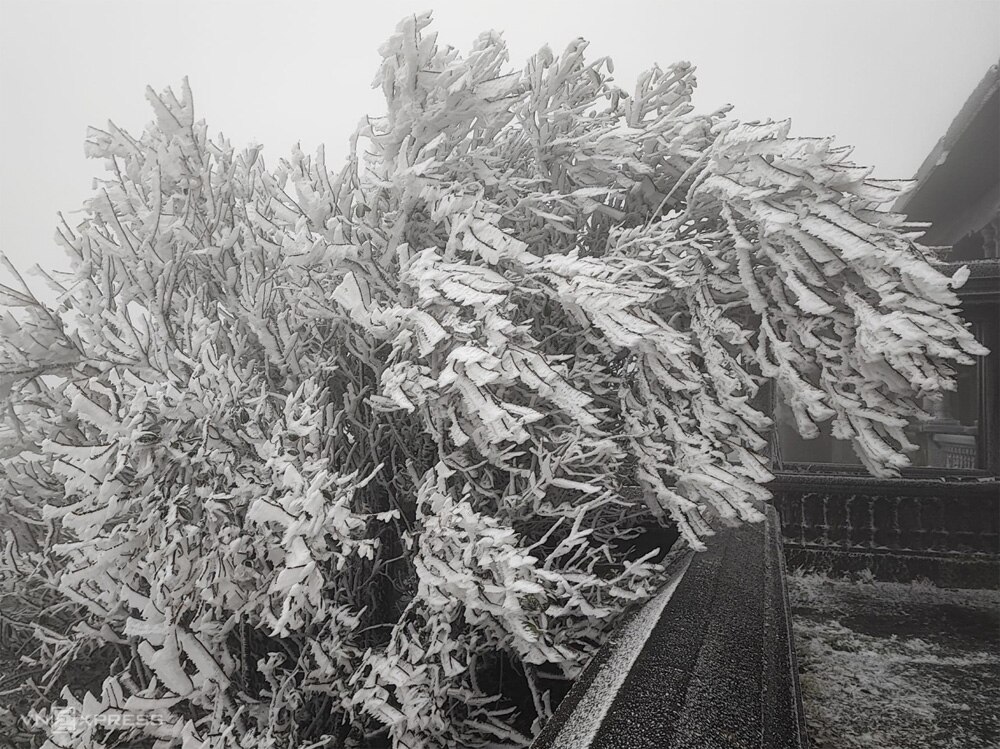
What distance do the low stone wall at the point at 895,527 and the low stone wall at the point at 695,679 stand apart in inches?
92.3

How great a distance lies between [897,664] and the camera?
350 cm

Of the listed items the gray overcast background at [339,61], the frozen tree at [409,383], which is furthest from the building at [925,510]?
the gray overcast background at [339,61]

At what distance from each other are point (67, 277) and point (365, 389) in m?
1.90

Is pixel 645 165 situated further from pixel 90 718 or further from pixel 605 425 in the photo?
pixel 90 718

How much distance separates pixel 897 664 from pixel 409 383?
308 centimetres

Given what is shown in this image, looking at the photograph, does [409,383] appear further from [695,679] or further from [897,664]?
[897,664]

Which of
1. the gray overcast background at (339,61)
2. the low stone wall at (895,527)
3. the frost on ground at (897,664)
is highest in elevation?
the gray overcast background at (339,61)

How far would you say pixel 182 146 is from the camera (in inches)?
141

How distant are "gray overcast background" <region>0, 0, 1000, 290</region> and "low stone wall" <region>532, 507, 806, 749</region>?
106 ft

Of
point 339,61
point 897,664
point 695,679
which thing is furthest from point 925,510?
point 339,61

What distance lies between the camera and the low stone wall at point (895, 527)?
4965mm

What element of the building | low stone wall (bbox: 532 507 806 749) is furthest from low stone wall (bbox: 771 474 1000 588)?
low stone wall (bbox: 532 507 806 749)

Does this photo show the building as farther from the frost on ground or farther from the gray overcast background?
the gray overcast background

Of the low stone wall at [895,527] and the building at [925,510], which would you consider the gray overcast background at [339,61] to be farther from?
the low stone wall at [895,527]
